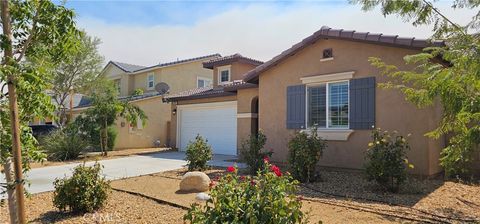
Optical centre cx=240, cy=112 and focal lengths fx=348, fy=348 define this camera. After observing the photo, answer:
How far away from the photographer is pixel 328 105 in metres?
11.5

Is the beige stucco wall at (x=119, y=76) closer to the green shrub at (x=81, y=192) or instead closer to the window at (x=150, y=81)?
the window at (x=150, y=81)

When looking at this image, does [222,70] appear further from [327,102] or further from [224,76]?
[327,102]

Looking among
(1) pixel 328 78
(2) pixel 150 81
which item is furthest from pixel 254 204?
(2) pixel 150 81

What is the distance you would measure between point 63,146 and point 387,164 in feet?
46.1

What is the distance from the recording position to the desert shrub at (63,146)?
1592cm

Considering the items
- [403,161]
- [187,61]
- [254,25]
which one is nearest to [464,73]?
[403,161]

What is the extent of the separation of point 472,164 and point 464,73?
7245 millimetres

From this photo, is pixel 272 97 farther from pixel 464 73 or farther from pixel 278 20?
pixel 464 73

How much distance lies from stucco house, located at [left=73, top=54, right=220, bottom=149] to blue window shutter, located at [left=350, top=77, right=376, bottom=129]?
1345cm

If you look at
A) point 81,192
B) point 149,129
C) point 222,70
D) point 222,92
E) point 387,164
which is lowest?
point 81,192

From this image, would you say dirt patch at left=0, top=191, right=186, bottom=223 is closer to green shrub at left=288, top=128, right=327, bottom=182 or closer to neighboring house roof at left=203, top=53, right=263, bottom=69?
green shrub at left=288, top=128, right=327, bottom=182

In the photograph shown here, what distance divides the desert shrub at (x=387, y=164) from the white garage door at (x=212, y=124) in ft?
30.1

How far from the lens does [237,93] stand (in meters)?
15.9

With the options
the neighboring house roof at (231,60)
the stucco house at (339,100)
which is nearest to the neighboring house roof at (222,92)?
the stucco house at (339,100)
